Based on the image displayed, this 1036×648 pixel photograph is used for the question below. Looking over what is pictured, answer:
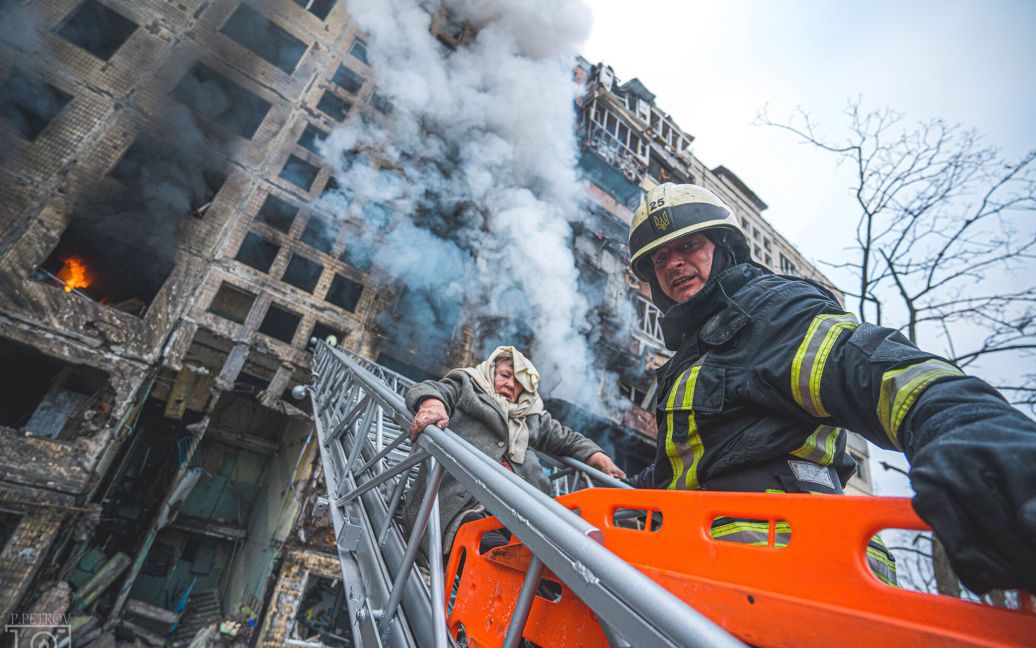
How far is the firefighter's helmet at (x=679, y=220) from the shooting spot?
82.9 inches

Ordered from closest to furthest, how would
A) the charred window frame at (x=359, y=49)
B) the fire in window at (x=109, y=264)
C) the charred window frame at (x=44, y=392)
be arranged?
the charred window frame at (x=44, y=392), the fire in window at (x=109, y=264), the charred window frame at (x=359, y=49)

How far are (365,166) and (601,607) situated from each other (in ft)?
46.4

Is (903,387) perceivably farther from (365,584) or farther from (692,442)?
(365,584)

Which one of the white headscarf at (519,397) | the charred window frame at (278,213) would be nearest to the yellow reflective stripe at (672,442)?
the white headscarf at (519,397)

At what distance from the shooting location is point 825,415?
1222mm

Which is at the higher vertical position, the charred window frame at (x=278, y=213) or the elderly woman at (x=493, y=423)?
the charred window frame at (x=278, y=213)

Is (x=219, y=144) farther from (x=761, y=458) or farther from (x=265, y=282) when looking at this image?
(x=761, y=458)

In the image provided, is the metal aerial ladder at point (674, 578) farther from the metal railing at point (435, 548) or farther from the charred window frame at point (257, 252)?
the charred window frame at point (257, 252)

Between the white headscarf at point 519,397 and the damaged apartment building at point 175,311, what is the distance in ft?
27.7

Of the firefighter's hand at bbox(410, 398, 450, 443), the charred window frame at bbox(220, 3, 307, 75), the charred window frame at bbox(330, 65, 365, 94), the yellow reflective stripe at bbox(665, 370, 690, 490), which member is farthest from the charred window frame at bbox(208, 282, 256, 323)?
the yellow reflective stripe at bbox(665, 370, 690, 490)

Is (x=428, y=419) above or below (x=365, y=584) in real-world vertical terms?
above

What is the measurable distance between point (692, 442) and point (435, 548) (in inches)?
53.7

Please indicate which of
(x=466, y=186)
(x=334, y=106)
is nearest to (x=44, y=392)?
(x=334, y=106)

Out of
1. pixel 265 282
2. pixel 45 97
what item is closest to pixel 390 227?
pixel 265 282
